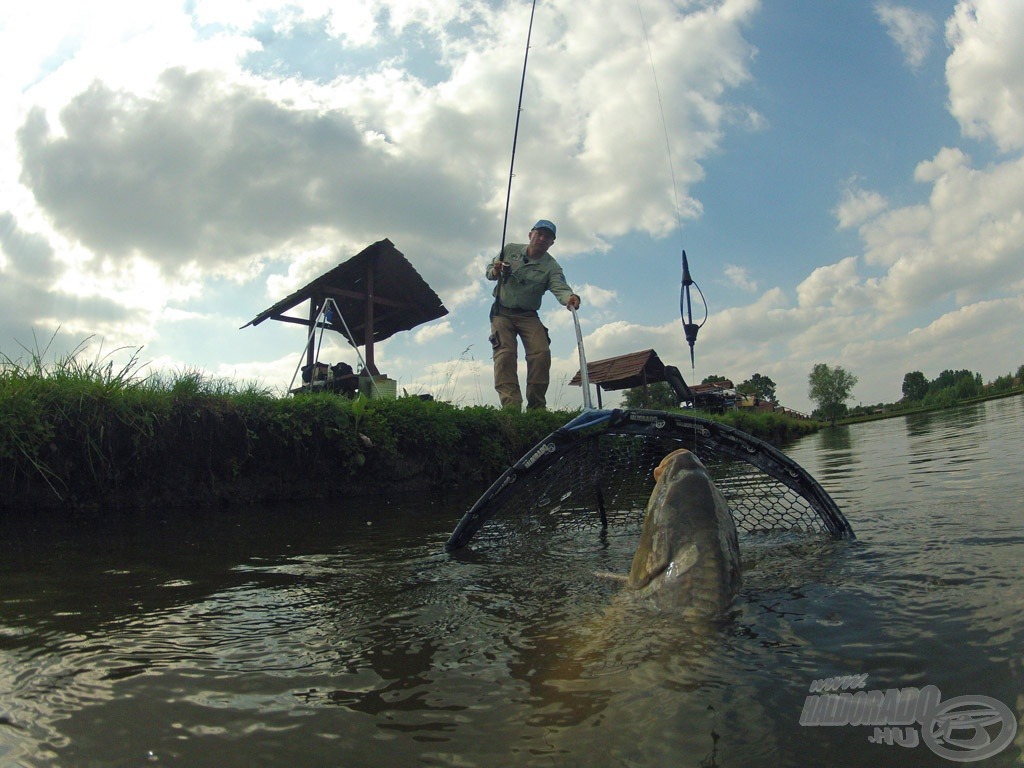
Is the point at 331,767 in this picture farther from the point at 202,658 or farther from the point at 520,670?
the point at 202,658

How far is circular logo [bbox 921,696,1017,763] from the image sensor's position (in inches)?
44.2

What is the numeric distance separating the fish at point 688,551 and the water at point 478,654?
0.09 meters

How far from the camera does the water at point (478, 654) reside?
1.20m

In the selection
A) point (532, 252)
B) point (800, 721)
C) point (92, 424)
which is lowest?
point (800, 721)

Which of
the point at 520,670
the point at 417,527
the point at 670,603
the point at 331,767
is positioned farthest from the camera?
the point at 417,527

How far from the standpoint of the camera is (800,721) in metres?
1.26

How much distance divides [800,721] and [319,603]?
1576 mm

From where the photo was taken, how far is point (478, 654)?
1.67 meters

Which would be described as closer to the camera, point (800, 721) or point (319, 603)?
point (800, 721)

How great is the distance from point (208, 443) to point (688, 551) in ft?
13.8

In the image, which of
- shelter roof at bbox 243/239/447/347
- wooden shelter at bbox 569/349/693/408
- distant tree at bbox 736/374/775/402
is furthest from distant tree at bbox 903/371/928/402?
shelter roof at bbox 243/239/447/347

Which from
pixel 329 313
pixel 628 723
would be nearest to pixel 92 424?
pixel 628 723

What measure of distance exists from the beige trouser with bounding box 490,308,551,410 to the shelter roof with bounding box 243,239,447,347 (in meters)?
3.60

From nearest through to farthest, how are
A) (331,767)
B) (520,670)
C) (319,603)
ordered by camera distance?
(331,767) → (520,670) → (319,603)
